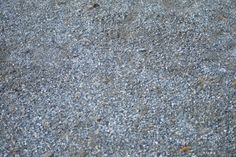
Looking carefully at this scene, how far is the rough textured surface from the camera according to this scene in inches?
168

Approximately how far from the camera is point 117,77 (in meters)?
5.07

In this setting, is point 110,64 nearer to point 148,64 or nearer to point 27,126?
point 148,64

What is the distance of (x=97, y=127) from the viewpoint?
174 inches

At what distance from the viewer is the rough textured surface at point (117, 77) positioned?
427 cm

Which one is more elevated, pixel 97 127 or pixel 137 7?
pixel 137 7

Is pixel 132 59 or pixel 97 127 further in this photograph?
pixel 132 59

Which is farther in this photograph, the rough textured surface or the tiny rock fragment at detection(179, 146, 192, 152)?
the rough textured surface

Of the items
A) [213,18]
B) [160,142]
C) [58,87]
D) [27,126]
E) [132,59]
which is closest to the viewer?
[160,142]

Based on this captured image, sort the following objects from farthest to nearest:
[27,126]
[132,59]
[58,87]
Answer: [132,59] → [58,87] → [27,126]

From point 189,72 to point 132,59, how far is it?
Result: 0.81 metres

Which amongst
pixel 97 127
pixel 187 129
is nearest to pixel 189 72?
pixel 187 129

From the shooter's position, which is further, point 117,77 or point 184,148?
point 117,77

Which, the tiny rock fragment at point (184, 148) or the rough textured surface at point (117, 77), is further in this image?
the rough textured surface at point (117, 77)

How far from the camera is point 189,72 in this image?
5059mm
